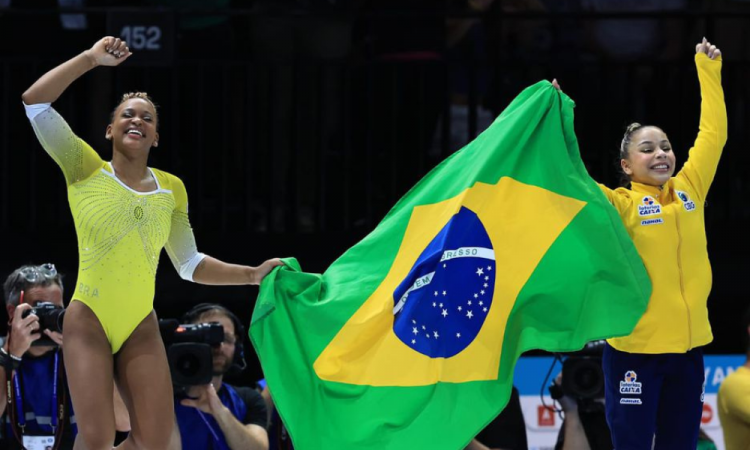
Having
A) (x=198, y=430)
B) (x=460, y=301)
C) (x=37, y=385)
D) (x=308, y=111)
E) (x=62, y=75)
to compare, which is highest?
(x=62, y=75)

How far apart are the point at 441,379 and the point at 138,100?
5.38 ft

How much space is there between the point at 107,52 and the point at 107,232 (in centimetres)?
69

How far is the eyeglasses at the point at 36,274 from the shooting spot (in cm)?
607

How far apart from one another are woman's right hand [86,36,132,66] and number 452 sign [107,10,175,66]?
244 cm

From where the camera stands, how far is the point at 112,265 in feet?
16.8

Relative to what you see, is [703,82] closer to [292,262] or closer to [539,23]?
[292,262]

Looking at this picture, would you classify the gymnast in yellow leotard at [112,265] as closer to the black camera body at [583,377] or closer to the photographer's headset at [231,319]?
the photographer's headset at [231,319]

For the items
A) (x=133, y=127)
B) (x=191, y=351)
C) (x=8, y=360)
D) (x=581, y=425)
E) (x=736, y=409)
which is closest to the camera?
(x=133, y=127)

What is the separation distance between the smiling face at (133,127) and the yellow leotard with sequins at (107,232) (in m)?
0.12

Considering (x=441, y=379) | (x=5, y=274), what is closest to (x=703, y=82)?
(x=441, y=379)

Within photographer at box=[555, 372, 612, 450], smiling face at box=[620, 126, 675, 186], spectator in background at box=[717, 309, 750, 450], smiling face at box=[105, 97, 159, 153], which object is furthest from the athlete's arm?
spectator in background at box=[717, 309, 750, 450]

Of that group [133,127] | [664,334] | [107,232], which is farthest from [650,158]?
[107,232]

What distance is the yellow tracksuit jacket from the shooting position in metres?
5.27

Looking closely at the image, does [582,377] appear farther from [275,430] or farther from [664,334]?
[275,430]
